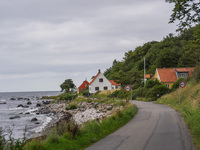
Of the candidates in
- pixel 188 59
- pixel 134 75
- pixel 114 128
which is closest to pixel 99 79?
pixel 134 75

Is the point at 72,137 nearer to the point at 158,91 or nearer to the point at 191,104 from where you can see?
the point at 191,104

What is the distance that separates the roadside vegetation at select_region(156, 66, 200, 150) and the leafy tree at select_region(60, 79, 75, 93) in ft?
248

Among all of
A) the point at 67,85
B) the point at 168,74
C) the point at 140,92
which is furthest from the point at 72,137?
the point at 67,85

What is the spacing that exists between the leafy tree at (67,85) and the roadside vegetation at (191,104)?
75.5 metres

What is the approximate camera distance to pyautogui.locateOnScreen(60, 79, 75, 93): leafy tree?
107738 millimetres

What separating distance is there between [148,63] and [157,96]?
195ft

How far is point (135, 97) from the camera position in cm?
5169

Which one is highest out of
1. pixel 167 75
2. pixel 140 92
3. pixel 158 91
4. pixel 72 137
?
pixel 167 75

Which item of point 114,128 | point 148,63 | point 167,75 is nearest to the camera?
point 114,128

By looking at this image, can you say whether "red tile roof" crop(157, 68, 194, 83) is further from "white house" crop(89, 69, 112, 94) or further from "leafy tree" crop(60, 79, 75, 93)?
"leafy tree" crop(60, 79, 75, 93)

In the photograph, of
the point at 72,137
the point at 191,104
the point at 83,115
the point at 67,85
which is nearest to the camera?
the point at 72,137

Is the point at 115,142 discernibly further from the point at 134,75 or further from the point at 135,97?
the point at 134,75

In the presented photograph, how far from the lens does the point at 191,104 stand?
22.7 metres

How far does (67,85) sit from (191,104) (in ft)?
289
